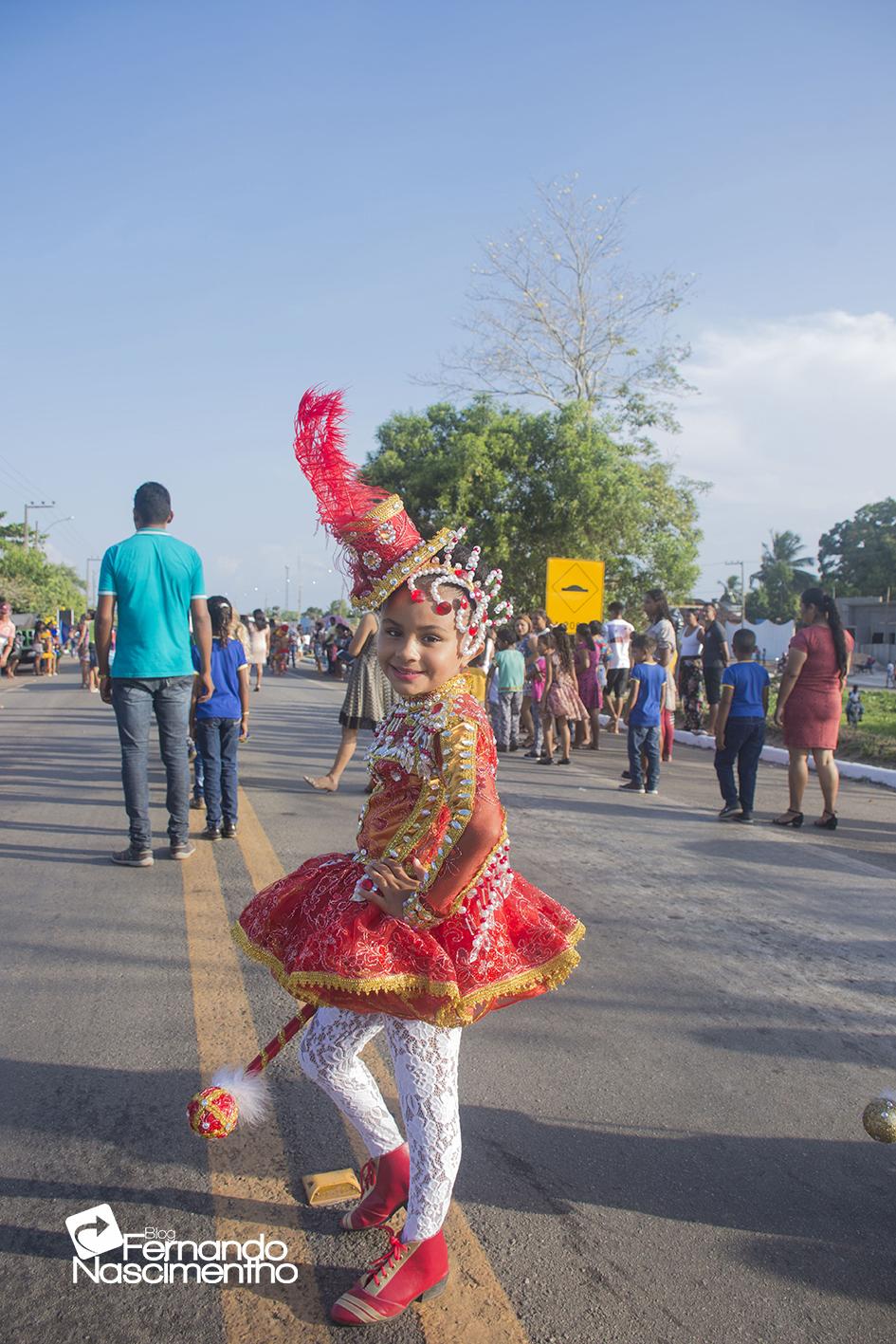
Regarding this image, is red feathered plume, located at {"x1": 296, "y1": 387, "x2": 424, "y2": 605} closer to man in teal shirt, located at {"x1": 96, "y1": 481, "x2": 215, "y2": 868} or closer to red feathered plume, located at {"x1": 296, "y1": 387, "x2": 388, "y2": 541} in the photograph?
red feathered plume, located at {"x1": 296, "y1": 387, "x2": 388, "y2": 541}

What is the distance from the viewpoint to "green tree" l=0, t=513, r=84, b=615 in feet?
165

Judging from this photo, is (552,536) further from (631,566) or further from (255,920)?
(255,920)

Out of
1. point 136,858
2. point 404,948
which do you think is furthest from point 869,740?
point 404,948

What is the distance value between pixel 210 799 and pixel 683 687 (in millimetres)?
11452

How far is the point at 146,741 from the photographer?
20.2 feet

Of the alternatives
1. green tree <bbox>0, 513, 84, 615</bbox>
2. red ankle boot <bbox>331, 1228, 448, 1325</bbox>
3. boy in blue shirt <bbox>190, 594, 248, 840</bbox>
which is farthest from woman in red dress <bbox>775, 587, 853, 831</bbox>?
green tree <bbox>0, 513, 84, 615</bbox>

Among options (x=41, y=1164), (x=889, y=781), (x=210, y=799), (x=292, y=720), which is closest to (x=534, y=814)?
(x=210, y=799)

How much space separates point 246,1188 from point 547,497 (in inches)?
927

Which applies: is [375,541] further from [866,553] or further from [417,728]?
[866,553]

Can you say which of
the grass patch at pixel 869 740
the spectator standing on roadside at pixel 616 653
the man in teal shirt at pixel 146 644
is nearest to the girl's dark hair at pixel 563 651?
the spectator standing on roadside at pixel 616 653

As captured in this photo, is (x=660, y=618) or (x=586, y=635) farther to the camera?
(x=586, y=635)

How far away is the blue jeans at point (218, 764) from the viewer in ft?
22.8

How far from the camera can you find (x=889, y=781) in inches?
453

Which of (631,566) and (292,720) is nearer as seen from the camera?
(292,720)
